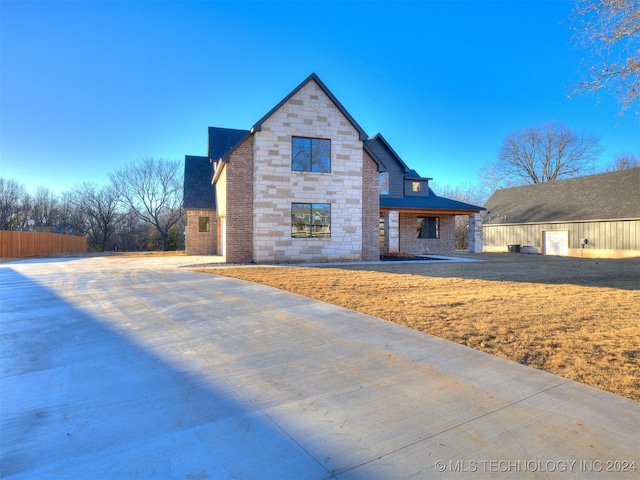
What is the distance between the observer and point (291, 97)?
15.6m

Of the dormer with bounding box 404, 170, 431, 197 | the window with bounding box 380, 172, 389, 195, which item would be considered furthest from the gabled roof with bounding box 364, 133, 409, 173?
the dormer with bounding box 404, 170, 431, 197

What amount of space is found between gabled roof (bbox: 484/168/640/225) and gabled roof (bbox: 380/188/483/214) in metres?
8.84

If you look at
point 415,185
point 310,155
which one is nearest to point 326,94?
point 310,155

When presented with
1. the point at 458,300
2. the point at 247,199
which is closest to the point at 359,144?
the point at 247,199

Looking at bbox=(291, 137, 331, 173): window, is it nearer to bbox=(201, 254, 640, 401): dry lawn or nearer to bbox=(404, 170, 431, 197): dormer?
bbox=(201, 254, 640, 401): dry lawn

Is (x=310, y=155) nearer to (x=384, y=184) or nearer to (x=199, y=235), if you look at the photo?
(x=384, y=184)

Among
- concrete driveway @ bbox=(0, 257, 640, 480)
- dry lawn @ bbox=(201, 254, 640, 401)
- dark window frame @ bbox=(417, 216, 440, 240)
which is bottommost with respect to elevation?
concrete driveway @ bbox=(0, 257, 640, 480)

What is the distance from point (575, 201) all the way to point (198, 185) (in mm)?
27852

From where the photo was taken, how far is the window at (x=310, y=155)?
15.9m

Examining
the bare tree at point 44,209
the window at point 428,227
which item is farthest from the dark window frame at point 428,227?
the bare tree at point 44,209

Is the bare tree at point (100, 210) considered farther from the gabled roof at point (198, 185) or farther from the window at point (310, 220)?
the window at point (310, 220)

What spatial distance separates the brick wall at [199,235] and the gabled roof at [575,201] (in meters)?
24.2

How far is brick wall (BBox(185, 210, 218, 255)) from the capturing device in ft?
73.3

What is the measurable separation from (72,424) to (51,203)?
5268cm
